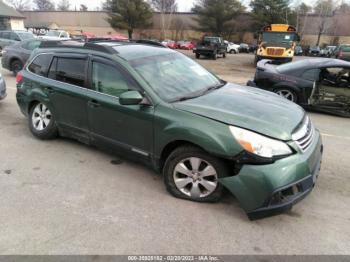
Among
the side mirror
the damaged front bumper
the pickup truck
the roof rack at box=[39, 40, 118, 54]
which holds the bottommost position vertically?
the pickup truck

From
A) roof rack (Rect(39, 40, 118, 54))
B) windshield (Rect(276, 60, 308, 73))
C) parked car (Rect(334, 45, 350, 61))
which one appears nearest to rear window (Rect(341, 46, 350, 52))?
parked car (Rect(334, 45, 350, 61))

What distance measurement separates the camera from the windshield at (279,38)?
844 inches

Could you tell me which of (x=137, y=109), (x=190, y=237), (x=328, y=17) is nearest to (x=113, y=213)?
(x=190, y=237)

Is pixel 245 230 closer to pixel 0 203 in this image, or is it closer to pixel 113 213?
pixel 113 213

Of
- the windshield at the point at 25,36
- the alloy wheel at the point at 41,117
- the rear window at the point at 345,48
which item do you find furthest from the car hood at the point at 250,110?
the rear window at the point at 345,48

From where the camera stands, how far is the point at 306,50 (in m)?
52.7

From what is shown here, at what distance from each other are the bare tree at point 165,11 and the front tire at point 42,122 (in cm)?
6280

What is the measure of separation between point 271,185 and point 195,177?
877mm

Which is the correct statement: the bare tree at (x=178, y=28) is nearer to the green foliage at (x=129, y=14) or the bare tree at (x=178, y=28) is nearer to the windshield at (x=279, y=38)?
the green foliage at (x=129, y=14)

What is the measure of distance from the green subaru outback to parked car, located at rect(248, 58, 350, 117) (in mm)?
4094

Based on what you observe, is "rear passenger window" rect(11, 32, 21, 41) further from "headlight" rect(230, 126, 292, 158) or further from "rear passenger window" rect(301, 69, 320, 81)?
"headlight" rect(230, 126, 292, 158)

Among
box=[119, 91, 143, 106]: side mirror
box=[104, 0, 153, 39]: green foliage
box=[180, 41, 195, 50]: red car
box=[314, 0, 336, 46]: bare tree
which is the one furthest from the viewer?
box=[314, 0, 336, 46]: bare tree

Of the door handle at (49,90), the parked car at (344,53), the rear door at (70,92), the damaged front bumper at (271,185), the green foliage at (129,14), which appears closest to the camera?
the damaged front bumper at (271,185)

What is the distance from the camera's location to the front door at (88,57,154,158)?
397 centimetres
